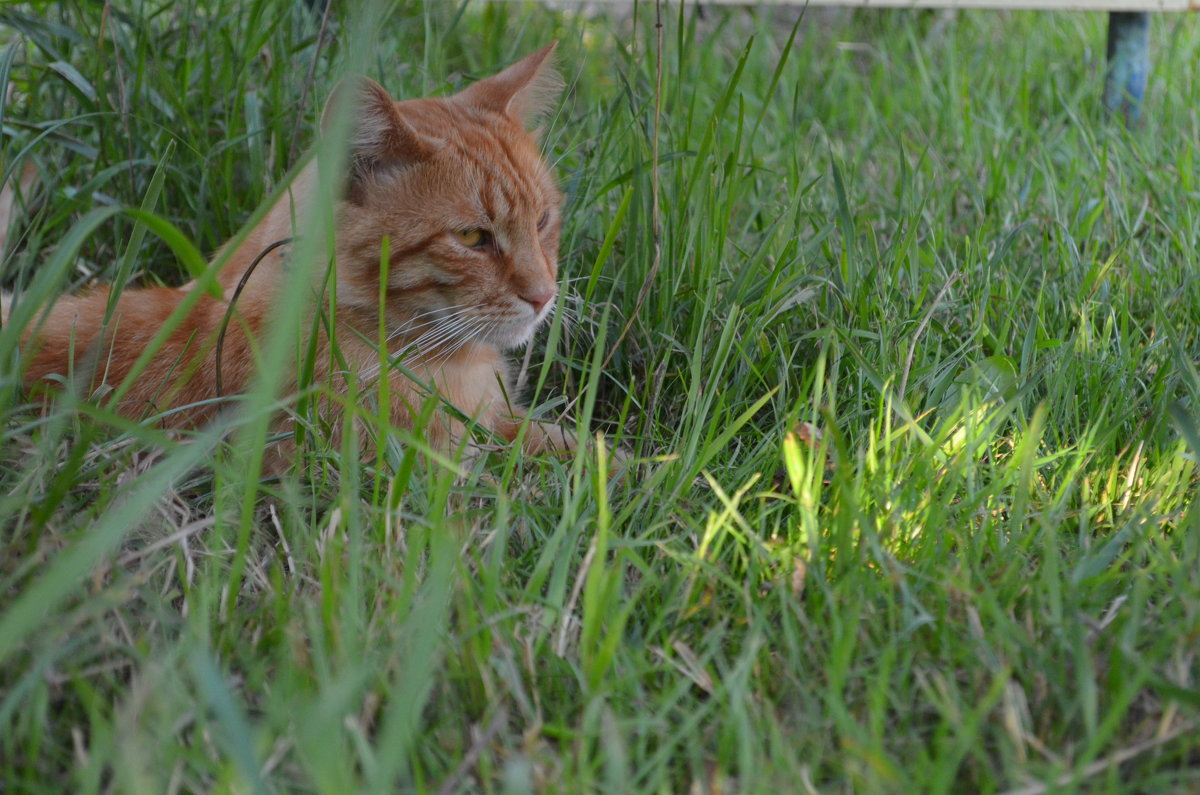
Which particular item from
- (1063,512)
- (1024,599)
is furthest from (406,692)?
(1063,512)

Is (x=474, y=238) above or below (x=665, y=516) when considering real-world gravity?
above

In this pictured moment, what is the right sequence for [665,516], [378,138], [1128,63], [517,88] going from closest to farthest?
[665,516], [378,138], [517,88], [1128,63]

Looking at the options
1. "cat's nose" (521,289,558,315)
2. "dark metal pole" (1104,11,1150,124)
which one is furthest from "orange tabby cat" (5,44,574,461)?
"dark metal pole" (1104,11,1150,124)

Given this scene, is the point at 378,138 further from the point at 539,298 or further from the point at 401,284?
the point at 539,298

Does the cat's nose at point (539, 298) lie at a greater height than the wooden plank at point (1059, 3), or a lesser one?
lesser

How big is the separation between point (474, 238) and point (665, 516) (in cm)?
67

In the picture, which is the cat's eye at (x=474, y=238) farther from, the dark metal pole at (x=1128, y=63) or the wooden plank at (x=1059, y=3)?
the dark metal pole at (x=1128, y=63)

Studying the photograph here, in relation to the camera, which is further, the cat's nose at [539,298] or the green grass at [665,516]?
the cat's nose at [539,298]

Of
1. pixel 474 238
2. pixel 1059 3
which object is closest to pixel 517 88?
pixel 474 238

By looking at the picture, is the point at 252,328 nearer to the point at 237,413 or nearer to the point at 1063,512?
the point at 237,413

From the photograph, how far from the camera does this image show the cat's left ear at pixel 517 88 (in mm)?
2111

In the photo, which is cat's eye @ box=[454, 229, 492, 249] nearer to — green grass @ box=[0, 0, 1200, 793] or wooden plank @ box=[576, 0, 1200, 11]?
green grass @ box=[0, 0, 1200, 793]

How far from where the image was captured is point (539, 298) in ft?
6.42

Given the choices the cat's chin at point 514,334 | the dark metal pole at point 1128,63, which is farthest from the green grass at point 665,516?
the dark metal pole at point 1128,63
